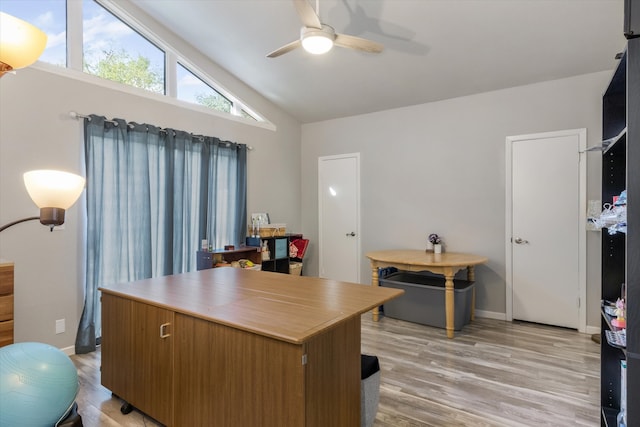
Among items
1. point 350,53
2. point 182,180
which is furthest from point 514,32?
point 182,180

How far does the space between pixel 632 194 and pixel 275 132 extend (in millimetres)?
4606

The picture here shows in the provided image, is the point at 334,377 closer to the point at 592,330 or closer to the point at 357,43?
the point at 357,43

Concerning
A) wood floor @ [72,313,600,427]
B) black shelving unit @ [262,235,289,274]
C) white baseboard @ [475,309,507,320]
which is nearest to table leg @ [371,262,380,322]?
wood floor @ [72,313,600,427]

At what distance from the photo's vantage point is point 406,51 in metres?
3.61

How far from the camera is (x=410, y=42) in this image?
136 inches

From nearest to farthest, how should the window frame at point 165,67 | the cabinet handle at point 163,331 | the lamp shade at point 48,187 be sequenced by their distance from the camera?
the lamp shade at point 48,187 → the cabinet handle at point 163,331 → the window frame at point 165,67

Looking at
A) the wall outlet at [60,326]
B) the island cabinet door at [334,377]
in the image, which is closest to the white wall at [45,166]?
the wall outlet at [60,326]

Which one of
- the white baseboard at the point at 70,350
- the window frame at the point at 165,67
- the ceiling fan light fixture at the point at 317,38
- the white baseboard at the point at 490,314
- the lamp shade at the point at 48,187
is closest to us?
the lamp shade at the point at 48,187

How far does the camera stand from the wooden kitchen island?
1.41 m

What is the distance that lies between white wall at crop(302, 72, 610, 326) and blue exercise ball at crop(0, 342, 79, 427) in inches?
158

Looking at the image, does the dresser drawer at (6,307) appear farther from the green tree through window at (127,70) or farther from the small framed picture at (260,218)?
the small framed picture at (260,218)

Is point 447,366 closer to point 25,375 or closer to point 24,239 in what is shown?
point 25,375

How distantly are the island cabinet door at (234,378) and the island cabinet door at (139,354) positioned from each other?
0.10 m

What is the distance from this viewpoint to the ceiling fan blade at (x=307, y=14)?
6.86 ft
